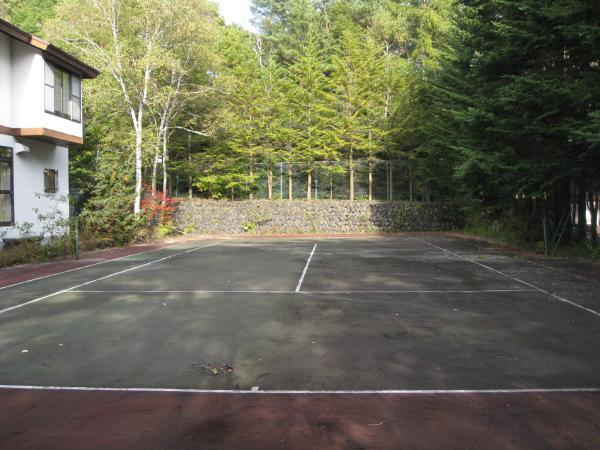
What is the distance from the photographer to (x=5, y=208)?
616 inches

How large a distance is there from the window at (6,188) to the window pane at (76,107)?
10.6 feet

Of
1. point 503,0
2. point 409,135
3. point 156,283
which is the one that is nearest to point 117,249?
point 156,283

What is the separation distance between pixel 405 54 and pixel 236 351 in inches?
1641

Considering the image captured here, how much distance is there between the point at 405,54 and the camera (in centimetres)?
4306

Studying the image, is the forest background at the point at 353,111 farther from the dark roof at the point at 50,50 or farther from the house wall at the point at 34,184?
the dark roof at the point at 50,50

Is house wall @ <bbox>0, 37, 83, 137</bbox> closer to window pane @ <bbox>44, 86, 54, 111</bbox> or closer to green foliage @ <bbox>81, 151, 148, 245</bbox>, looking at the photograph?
window pane @ <bbox>44, 86, 54, 111</bbox>

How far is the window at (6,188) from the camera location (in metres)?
15.5

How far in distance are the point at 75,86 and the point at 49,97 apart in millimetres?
2058

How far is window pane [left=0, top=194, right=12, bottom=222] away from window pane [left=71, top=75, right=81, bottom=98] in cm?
484

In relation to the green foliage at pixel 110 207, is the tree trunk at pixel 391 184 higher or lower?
higher

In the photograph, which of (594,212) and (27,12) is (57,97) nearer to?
(594,212)

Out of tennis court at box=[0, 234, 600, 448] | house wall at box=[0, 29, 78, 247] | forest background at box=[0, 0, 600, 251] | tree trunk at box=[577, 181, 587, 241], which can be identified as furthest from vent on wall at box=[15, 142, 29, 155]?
tree trunk at box=[577, 181, 587, 241]

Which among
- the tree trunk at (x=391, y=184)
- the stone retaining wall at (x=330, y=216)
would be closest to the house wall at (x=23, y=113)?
the stone retaining wall at (x=330, y=216)

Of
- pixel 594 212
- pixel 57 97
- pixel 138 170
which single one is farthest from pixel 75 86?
pixel 594 212
